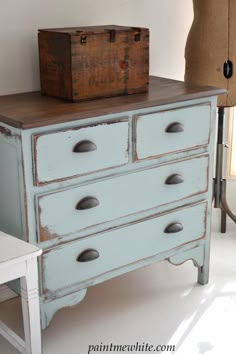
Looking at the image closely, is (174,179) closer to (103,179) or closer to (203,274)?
(103,179)

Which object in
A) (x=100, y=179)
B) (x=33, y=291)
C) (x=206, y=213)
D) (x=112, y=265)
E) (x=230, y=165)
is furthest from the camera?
(x=230, y=165)

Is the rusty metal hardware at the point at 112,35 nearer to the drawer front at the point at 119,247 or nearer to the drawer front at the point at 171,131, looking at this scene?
the drawer front at the point at 171,131

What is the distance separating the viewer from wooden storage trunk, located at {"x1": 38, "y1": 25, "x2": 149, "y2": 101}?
220 centimetres

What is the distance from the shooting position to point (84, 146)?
2.08 m

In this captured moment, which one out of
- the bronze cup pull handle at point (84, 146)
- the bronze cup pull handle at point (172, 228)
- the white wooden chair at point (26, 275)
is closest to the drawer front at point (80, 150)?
the bronze cup pull handle at point (84, 146)

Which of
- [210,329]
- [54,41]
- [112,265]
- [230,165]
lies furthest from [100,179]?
[230,165]

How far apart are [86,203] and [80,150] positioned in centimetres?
20

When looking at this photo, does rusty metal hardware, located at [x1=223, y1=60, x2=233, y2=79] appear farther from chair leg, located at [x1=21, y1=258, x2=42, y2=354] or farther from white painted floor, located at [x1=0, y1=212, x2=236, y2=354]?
chair leg, located at [x1=21, y1=258, x2=42, y2=354]

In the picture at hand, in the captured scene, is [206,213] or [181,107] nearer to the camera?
[181,107]

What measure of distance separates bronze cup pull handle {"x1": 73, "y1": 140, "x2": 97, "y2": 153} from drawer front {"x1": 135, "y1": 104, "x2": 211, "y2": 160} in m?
0.22

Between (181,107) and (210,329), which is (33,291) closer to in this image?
(210,329)

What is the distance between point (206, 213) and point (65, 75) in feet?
2.89

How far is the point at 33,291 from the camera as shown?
6.50 ft

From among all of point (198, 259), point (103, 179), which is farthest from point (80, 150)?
point (198, 259)
